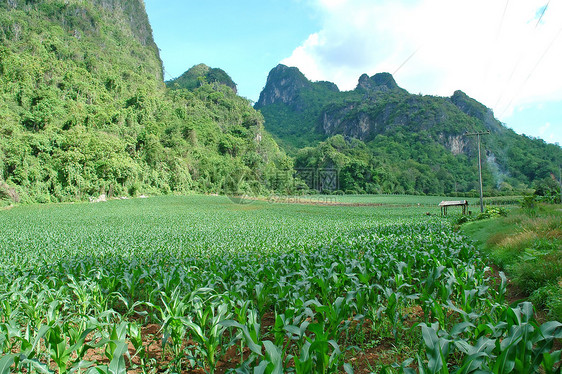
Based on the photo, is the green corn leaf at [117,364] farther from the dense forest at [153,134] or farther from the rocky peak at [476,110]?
the rocky peak at [476,110]

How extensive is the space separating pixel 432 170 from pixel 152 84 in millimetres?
94909

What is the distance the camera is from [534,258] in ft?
18.1

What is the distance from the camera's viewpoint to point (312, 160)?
10525cm

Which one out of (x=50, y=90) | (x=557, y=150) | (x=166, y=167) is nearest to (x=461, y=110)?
(x=557, y=150)

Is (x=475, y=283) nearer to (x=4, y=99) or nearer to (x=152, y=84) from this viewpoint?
(x=4, y=99)

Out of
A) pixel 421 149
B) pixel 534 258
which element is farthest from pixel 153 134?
pixel 421 149

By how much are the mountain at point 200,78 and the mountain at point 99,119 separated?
62.4ft

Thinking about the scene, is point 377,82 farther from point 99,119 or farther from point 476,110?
point 99,119

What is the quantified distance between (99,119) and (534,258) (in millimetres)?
69303

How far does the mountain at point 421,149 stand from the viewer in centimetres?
8450

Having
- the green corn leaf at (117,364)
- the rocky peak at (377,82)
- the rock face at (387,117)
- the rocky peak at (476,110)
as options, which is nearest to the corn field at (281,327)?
the green corn leaf at (117,364)

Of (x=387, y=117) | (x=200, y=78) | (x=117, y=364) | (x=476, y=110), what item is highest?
(x=200, y=78)

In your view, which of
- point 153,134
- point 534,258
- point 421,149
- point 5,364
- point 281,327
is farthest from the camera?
point 421,149

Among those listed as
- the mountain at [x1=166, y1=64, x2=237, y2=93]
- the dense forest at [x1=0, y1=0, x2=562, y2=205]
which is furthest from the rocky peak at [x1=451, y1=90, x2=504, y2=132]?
the mountain at [x1=166, y1=64, x2=237, y2=93]
